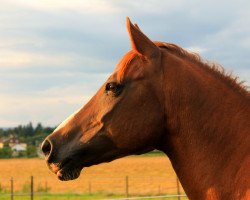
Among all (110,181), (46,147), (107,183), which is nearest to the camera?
(46,147)

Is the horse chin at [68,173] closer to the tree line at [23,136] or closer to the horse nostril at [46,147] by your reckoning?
the horse nostril at [46,147]

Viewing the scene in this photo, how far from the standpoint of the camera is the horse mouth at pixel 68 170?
276 cm

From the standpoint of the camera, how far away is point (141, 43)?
109 inches

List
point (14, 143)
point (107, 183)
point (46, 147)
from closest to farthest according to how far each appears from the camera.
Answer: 1. point (46, 147)
2. point (107, 183)
3. point (14, 143)

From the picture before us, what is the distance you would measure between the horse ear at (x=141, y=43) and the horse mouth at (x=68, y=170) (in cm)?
78

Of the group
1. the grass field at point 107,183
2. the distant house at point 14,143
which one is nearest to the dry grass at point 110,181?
the grass field at point 107,183

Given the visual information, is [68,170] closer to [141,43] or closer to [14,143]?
[141,43]

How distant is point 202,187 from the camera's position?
2.60 meters

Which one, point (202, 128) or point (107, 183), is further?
point (107, 183)

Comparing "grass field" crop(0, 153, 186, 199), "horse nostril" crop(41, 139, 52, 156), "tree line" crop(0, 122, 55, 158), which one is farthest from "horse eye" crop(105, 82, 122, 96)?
"tree line" crop(0, 122, 55, 158)

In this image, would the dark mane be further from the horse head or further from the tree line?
the tree line

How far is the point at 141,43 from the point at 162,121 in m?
0.48

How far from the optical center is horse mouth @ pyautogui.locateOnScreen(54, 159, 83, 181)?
109 inches

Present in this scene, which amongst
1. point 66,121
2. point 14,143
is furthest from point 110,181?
point 14,143
